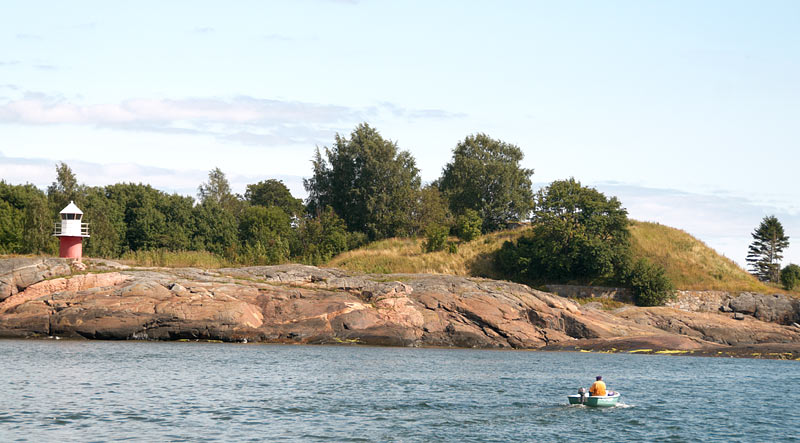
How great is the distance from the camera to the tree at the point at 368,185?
99750mm

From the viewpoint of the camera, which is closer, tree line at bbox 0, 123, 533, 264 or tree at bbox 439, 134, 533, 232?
tree line at bbox 0, 123, 533, 264

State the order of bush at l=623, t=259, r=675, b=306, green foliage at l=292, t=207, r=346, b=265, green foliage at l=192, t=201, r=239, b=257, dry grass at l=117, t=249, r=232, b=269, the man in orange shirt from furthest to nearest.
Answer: green foliage at l=192, t=201, r=239, b=257 → green foliage at l=292, t=207, r=346, b=265 → bush at l=623, t=259, r=675, b=306 → dry grass at l=117, t=249, r=232, b=269 → the man in orange shirt

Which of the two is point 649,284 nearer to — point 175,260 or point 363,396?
point 175,260

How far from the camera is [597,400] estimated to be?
1449 inches

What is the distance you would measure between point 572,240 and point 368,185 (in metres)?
31.0

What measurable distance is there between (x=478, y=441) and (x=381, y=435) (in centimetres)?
352

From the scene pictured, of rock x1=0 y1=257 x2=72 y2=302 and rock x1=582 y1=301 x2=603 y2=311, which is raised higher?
rock x1=0 y1=257 x2=72 y2=302

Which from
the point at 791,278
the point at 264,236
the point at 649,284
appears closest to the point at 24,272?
the point at 264,236

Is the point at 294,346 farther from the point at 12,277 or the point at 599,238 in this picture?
the point at 599,238

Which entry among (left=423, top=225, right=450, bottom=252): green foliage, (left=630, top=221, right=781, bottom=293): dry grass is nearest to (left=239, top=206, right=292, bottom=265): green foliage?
(left=423, top=225, right=450, bottom=252): green foliage

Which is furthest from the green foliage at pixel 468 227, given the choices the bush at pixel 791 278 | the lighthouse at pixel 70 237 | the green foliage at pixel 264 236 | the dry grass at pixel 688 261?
the lighthouse at pixel 70 237

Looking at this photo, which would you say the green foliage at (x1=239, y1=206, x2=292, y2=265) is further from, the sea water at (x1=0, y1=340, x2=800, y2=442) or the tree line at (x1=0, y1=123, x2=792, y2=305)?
the sea water at (x1=0, y1=340, x2=800, y2=442)

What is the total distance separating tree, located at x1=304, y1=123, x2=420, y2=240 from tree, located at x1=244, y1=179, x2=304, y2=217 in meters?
23.9

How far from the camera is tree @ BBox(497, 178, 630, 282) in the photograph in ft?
262
